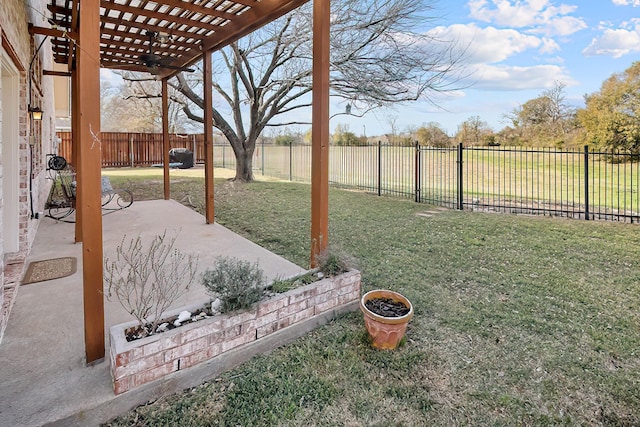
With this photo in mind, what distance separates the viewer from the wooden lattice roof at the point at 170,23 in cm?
388

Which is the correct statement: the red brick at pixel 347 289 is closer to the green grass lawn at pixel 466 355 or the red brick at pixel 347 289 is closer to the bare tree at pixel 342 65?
the green grass lawn at pixel 466 355

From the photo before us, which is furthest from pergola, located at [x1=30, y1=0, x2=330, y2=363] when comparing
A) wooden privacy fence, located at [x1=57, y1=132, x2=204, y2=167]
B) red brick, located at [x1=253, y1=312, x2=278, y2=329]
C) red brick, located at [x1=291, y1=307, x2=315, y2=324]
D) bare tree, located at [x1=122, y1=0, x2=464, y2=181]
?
wooden privacy fence, located at [x1=57, y1=132, x2=204, y2=167]

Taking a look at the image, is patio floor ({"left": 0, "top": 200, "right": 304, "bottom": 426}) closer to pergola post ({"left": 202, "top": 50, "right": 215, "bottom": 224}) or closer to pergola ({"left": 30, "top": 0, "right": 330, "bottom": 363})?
pergola ({"left": 30, "top": 0, "right": 330, "bottom": 363})

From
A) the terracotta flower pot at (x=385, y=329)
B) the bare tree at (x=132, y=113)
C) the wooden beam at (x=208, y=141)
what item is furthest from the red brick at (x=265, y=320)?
the bare tree at (x=132, y=113)

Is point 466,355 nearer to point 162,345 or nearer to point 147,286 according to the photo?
point 162,345

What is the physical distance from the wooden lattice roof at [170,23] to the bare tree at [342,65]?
14.6ft

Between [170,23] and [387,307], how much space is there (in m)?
4.42

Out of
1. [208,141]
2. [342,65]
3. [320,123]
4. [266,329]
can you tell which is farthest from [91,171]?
[342,65]

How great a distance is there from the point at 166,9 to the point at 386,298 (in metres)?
4.05

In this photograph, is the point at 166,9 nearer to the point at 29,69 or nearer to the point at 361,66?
the point at 29,69

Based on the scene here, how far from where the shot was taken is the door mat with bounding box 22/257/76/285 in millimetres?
3357

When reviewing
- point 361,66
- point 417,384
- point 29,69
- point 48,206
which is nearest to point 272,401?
point 417,384

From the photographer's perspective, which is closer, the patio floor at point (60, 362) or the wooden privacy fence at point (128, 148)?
the patio floor at point (60, 362)

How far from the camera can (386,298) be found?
2.77m
